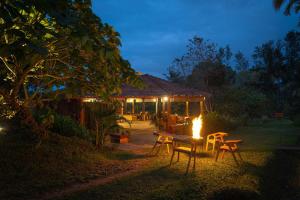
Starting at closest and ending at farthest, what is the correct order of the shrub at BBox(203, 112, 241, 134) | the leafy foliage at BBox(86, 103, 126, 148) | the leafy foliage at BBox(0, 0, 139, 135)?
the leafy foliage at BBox(0, 0, 139, 135) → the leafy foliage at BBox(86, 103, 126, 148) → the shrub at BBox(203, 112, 241, 134)

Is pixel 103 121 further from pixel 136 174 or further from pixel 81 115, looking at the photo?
pixel 136 174

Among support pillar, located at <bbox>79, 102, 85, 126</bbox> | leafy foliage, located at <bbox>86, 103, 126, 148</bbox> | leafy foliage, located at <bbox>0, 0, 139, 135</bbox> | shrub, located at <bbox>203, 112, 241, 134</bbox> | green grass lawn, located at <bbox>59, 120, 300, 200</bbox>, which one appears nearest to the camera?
leafy foliage, located at <bbox>0, 0, 139, 135</bbox>

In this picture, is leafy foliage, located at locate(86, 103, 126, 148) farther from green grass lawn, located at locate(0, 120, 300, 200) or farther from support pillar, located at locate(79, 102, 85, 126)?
support pillar, located at locate(79, 102, 85, 126)

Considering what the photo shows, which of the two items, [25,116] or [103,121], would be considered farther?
[103,121]

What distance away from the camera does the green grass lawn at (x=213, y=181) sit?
5.55 meters

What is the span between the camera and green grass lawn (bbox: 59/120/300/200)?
555cm

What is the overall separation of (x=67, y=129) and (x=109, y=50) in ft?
24.0

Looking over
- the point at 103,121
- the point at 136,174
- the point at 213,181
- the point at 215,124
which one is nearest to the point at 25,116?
the point at 103,121

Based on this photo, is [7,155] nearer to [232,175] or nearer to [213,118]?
[232,175]

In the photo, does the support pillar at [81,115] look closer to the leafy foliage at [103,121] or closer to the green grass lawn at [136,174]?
the leafy foliage at [103,121]

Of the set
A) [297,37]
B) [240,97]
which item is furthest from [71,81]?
[297,37]

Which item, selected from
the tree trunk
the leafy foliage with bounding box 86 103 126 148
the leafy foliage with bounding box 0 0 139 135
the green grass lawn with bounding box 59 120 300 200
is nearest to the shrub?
the green grass lawn with bounding box 59 120 300 200

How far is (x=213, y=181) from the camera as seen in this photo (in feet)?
21.1

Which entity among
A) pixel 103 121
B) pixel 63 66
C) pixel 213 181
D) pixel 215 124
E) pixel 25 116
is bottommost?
pixel 213 181
